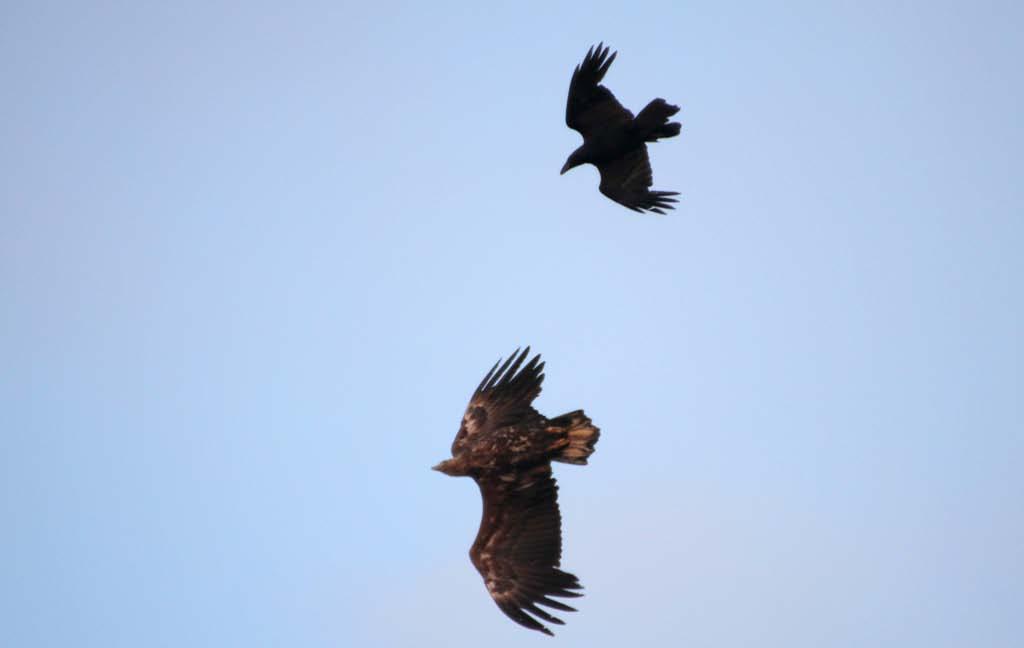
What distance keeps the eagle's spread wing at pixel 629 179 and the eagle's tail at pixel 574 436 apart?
16.0ft

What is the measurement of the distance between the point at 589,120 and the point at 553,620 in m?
8.40

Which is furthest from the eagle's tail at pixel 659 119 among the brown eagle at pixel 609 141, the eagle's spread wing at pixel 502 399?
the eagle's spread wing at pixel 502 399

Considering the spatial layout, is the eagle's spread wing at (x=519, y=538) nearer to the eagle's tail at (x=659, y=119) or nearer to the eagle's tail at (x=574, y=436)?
the eagle's tail at (x=574, y=436)

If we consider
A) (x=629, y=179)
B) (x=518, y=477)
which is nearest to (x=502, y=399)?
(x=518, y=477)

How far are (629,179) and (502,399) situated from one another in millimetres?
5097

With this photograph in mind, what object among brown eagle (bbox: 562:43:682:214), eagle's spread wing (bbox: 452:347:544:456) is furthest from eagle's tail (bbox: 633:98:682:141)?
eagle's spread wing (bbox: 452:347:544:456)

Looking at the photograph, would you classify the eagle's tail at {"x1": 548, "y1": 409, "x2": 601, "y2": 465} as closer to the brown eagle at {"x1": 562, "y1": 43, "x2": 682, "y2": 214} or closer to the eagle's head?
the eagle's head

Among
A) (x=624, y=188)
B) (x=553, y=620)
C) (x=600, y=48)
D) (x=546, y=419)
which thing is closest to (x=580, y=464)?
(x=546, y=419)

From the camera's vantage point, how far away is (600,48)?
67.8ft

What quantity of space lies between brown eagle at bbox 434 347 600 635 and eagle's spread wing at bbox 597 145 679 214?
164 inches

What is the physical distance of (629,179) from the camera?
2075 centimetres

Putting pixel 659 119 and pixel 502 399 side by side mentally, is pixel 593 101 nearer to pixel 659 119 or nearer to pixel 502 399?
pixel 659 119

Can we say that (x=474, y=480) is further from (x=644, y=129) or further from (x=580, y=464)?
(x=644, y=129)

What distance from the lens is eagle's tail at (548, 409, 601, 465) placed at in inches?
656
